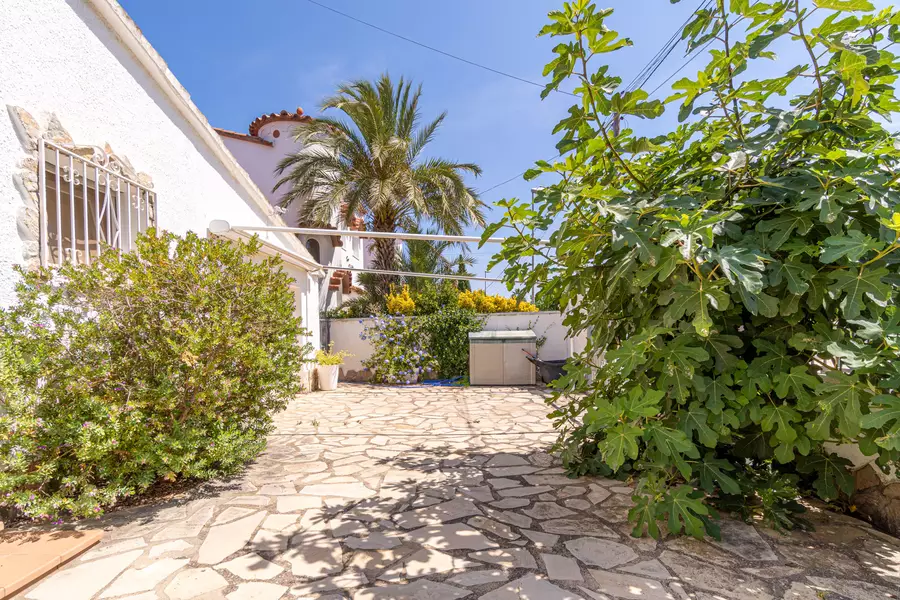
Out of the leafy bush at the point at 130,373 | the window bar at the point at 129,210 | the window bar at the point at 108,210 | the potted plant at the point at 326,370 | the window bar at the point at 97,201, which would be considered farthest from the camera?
the potted plant at the point at 326,370

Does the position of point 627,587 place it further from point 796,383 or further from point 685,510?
point 796,383

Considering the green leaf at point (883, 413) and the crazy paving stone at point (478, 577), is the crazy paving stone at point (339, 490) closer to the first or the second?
the crazy paving stone at point (478, 577)

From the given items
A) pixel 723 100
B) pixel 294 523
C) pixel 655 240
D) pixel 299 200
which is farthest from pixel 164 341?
pixel 299 200

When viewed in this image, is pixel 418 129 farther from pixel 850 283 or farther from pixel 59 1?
pixel 850 283

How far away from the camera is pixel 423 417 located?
773 centimetres

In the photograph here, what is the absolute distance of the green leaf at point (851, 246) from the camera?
2.35 m

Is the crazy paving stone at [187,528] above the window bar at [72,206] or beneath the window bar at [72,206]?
beneath

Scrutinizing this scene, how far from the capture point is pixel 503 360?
37.8 ft

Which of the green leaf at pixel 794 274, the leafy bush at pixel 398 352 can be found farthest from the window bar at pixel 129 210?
the leafy bush at pixel 398 352

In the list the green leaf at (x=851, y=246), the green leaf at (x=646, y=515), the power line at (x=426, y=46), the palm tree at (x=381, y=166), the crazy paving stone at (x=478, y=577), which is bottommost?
the crazy paving stone at (x=478, y=577)

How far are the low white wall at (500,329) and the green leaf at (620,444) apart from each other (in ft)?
28.5

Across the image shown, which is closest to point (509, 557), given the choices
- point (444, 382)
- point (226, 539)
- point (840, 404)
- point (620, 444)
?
point (620, 444)

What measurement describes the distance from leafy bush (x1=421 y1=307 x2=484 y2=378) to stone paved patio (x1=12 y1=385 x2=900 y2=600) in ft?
24.2

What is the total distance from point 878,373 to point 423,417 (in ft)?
20.4
